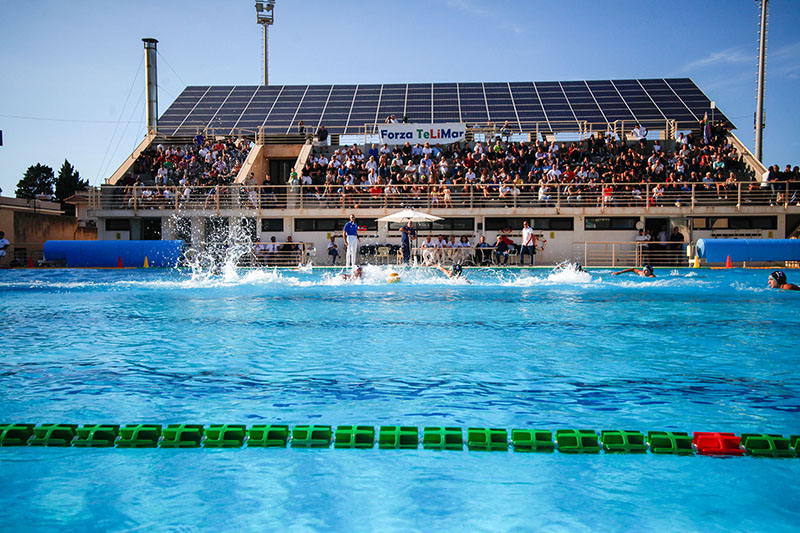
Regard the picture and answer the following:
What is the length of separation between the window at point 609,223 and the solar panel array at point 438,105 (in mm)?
6940

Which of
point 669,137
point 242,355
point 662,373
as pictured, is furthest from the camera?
point 669,137

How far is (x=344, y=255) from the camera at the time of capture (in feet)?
97.5

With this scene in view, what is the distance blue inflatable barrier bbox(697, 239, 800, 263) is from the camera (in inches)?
990

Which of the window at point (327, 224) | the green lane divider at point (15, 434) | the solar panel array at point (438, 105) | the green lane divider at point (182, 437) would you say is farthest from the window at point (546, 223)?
the green lane divider at point (15, 434)

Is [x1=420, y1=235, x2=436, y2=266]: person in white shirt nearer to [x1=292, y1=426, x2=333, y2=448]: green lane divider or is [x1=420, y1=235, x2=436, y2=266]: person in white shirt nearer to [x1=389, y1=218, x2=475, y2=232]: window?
[x1=389, y1=218, x2=475, y2=232]: window

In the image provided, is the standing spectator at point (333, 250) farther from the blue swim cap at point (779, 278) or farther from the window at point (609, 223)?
the blue swim cap at point (779, 278)

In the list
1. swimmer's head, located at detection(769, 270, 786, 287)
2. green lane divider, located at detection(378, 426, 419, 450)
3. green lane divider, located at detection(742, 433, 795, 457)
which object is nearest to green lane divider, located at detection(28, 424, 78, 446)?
green lane divider, located at detection(378, 426, 419, 450)

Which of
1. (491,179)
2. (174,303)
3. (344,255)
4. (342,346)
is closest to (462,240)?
(491,179)

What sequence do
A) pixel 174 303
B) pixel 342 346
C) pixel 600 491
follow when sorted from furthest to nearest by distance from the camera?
1. pixel 174 303
2. pixel 342 346
3. pixel 600 491

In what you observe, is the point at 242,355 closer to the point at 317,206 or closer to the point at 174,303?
the point at 174,303

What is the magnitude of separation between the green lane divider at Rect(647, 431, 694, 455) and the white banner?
94.5 ft

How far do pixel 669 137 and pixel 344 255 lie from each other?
1778 cm

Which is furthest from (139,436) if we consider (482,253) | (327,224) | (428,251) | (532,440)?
(327,224)

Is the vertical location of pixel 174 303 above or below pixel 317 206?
below
